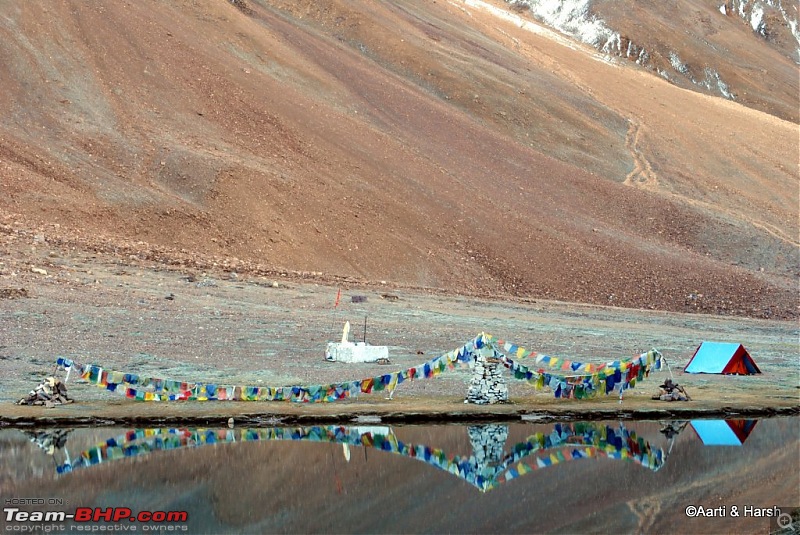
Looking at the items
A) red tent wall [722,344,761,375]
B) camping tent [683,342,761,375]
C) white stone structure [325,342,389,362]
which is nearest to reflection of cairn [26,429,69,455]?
white stone structure [325,342,389,362]

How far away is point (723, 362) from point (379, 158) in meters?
25.8

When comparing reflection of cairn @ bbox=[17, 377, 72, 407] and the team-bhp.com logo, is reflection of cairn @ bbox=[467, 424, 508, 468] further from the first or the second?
reflection of cairn @ bbox=[17, 377, 72, 407]

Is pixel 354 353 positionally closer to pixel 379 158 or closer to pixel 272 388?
pixel 272 388

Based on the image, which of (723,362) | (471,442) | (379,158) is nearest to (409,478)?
(471,442)

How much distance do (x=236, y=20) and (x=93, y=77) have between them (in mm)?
12375

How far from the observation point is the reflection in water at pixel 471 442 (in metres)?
17.5

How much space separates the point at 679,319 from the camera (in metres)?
41.2

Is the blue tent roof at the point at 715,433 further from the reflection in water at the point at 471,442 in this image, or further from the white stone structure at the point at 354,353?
the white stone structure at the point at 354,353

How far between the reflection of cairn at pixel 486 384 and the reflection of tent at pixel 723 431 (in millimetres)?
3221

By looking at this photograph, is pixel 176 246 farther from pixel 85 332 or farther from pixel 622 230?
pixel 622 230

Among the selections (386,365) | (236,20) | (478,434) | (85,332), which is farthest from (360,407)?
(236,20)

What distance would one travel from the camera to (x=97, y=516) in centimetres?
1464

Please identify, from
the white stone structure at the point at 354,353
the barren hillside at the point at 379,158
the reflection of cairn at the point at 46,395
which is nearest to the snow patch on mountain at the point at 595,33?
the barren hillside at the point at 379,158

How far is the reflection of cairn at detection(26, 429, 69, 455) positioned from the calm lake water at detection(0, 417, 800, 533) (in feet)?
0.12
